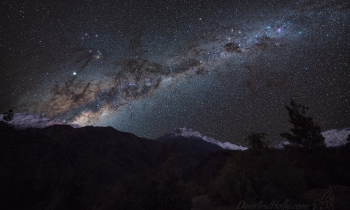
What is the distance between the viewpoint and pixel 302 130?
30328 mm

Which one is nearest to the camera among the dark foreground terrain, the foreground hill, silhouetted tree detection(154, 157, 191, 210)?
the dark foreground terrain

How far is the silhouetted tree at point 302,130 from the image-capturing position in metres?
29.7

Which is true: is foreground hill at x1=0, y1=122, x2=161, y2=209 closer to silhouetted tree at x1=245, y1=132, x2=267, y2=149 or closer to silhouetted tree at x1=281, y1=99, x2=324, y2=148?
silhouetted tree at x1=245, y1=132, x2=267, y2=149

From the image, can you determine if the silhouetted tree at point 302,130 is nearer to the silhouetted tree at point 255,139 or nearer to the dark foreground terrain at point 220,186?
the dark foreground terrain at point 220,186

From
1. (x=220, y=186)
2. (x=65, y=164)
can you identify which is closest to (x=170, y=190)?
(x=220, y=186)

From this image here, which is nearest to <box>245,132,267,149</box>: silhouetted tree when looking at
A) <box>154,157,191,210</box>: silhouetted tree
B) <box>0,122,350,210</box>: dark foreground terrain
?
<box>0,122,350,210</box>: dark foreground terrain

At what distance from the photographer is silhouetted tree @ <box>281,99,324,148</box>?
29703 mm

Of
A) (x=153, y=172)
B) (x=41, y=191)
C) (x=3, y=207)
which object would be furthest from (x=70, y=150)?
(x=153, y=172)

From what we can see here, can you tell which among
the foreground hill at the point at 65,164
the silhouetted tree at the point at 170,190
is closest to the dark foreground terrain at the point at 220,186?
the silhouetted tree at the point at 170,190

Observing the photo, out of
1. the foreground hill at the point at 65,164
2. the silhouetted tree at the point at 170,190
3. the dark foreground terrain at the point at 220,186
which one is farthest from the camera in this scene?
the foreground hill at the point at 65,164

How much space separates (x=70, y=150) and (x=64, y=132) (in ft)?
93.2

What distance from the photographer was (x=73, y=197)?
27531mm

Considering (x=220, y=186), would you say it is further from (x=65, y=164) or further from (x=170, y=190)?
(x=65, y=164)

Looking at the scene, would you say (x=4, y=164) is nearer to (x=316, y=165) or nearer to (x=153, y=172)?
(x=153, y=172)
